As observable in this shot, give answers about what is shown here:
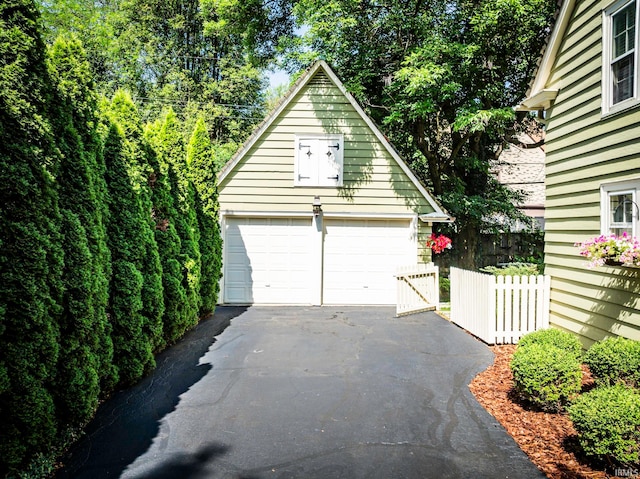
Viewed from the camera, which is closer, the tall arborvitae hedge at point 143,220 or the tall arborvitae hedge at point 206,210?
the tall arborvitae hedge at point 143,220

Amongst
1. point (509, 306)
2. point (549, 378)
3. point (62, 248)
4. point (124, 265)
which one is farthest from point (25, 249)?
point (509, 306)

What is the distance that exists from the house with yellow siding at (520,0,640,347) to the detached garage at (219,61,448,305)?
11.8 feet

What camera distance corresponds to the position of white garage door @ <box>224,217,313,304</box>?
10.1 metres

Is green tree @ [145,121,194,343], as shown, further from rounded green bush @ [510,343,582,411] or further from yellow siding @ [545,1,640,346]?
yellow siding @ [545,1,640,346]

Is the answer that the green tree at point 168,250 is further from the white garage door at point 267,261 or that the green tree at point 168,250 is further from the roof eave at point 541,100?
the roof eave at point 541,100

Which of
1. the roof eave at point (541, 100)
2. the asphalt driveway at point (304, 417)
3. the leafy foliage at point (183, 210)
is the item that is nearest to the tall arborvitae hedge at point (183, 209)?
the leafy foliage at point (183, 210)

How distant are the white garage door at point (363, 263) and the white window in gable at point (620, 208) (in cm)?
487

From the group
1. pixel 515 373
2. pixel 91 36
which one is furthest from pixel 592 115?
pixel 91 36

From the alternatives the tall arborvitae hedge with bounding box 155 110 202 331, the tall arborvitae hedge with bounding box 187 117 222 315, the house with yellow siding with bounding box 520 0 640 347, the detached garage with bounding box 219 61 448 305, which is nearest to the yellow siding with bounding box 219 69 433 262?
the detached garage with bounding box 219 61 448 305

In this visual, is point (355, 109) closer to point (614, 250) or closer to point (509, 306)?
point (509, 306)

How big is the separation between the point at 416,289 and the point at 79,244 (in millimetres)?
7216

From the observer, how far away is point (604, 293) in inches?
215

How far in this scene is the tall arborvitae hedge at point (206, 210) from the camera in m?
8.62

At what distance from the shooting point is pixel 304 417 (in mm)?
4047
